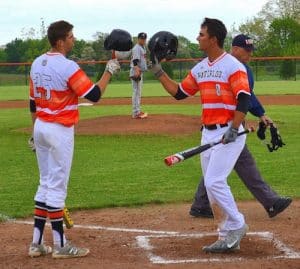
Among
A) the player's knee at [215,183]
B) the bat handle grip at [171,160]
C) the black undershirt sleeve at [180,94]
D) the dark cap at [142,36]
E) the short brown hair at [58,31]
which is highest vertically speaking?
the dark cap at [142,36]

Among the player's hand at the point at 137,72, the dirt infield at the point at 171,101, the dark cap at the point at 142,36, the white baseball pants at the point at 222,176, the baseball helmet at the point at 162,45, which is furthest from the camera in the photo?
the dirt infield at the point at 171,101

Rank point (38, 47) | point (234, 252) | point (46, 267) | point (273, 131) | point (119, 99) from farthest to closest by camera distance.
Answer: point (38, 47), point (119, 99), point (273, 131), point (234, 252), point (46, 267)

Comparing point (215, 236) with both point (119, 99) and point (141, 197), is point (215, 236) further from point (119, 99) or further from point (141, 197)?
point (119, 99)

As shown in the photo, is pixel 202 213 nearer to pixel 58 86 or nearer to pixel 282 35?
pixel 58 86

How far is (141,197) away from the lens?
8.49 m

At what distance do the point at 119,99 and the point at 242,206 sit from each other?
22.1m

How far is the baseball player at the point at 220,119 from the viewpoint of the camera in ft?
18.8

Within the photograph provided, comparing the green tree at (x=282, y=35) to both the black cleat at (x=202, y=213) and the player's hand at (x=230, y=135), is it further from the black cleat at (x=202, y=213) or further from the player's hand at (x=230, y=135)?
the player's hand at (x=230, y=135)

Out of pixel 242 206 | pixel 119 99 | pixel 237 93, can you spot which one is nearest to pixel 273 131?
pixel 242 206

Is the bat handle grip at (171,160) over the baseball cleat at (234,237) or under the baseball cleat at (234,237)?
over

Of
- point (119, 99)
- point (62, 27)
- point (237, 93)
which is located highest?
point (62, 27)

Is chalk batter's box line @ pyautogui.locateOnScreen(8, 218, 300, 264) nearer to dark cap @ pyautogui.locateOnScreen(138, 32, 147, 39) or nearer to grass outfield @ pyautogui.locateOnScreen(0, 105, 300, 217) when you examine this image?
grass outfield @ pyautogui.locateOnScreen(0, 105, 300, 217)

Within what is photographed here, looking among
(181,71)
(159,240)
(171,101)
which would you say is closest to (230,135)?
(159,240)

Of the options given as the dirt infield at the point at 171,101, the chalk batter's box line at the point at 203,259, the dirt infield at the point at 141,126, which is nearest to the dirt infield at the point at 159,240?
the chalk batter's box line at the point at 203,259
